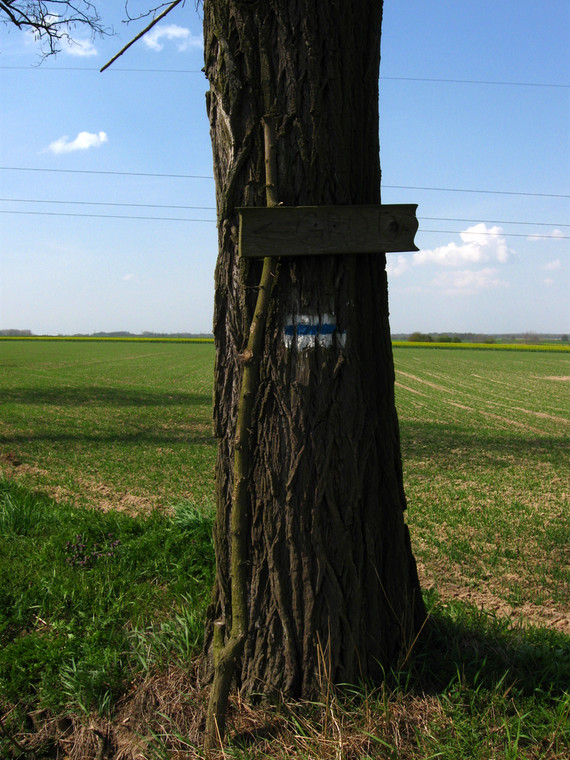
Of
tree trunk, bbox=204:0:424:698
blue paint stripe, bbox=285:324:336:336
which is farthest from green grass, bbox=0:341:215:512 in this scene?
blue paint stripe, bbox=285:324:336:336

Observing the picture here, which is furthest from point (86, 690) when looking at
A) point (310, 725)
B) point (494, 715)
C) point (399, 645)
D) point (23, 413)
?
point (23, 413)

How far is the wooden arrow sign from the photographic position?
2.32 metres

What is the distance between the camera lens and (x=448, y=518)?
21.9 feet

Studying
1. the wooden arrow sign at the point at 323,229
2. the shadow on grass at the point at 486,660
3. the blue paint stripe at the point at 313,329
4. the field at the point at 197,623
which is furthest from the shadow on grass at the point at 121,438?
the wooden arrow sign at the point at 323,229

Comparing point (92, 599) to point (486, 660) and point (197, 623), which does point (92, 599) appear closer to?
point (197, 623)

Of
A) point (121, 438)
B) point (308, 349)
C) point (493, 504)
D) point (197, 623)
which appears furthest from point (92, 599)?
point (121, 438)

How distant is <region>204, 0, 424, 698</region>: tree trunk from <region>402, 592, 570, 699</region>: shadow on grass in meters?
0.20

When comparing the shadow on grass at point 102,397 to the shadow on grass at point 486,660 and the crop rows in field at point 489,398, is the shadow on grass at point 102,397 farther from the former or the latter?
the shadow on grass at point 486,660

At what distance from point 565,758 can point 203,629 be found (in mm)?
1632

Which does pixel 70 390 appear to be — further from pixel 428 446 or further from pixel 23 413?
pixel 428 446

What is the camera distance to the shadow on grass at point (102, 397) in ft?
62.5

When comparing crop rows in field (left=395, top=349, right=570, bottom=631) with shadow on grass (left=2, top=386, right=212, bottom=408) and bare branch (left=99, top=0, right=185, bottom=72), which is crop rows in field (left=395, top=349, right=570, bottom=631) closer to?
bare branch (left=99, top=0, right=185, bottom=72)

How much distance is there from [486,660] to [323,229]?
2031mm

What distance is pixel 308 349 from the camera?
2.43 metres
